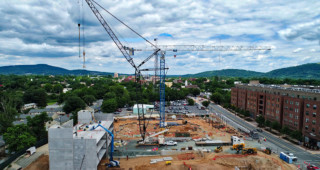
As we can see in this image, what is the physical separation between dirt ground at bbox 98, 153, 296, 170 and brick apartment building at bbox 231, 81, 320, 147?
501 inches

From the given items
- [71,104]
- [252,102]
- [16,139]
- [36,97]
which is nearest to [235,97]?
[252,102]

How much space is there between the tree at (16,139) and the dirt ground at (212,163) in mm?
14901

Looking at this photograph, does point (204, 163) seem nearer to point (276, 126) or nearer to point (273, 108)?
point (276, 126)

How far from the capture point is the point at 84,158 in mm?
25141

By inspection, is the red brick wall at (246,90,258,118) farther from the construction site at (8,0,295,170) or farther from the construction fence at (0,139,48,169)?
the construction fence at (0,139,48,169)

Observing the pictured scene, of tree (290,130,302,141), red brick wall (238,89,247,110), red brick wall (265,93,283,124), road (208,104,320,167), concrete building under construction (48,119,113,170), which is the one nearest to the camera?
concrete building under construction (48,119,113,170)

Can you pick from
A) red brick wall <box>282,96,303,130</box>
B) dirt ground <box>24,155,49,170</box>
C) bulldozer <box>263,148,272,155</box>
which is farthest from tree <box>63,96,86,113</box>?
red brick wall <box>282,96,303,130</box>

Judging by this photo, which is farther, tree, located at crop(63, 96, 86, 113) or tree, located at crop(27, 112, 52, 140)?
tree, located at crop(63, 96, 86, 113)

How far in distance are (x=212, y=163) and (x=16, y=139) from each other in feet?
112

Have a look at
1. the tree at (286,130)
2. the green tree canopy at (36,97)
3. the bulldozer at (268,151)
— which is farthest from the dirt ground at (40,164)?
the green tree canopy at (36,97)

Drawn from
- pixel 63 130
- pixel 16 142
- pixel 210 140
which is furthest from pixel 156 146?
pixel 16 142

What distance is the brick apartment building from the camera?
125ft

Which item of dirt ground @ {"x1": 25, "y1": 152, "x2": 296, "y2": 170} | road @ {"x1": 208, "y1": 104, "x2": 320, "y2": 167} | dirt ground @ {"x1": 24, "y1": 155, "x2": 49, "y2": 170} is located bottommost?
dirt ground @ {"x1": 24, "y1": 155, "x2": 49, "y2": 170}

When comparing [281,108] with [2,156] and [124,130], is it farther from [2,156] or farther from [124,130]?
[2,156]
